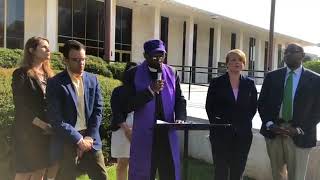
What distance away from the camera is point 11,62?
13.2m

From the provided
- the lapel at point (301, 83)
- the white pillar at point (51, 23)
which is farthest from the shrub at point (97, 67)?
the lapel at point (301, 83)

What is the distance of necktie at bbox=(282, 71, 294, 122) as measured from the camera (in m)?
5.30

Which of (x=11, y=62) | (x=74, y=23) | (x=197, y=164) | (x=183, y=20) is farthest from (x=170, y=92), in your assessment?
(x=183, y=20)

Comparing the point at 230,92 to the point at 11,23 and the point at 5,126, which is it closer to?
the point at 5,126

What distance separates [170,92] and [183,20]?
99.2ft

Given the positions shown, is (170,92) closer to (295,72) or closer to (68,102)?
(68,102)

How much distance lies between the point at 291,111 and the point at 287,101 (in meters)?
0.11

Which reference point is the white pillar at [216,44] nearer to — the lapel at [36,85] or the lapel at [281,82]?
the lapel at [281,82]

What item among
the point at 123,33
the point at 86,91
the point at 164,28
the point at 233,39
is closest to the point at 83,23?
the point at 123,33

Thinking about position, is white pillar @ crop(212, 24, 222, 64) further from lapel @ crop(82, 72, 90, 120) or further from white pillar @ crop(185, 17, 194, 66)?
lapel @ crop(82, 72, 90, 120)

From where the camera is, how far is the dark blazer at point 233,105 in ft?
16.9

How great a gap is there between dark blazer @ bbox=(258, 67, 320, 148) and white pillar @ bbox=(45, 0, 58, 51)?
17.6 m

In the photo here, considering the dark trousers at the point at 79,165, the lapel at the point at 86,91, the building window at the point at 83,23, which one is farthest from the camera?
the building window at the point at 83,23

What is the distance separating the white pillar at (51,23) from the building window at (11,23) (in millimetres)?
A: 1173
